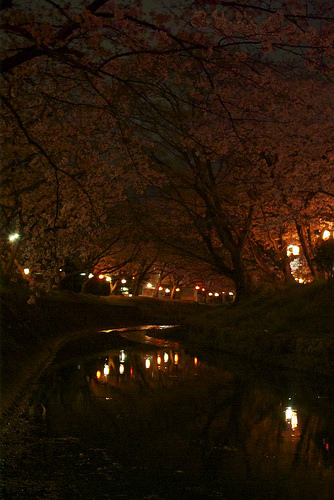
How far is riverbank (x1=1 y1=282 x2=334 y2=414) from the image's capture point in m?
17.4

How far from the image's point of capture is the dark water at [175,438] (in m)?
6.80

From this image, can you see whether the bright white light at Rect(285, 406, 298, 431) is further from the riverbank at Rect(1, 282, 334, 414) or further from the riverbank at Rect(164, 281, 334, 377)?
the riverbank at Rect(164, 281, 334, 377)

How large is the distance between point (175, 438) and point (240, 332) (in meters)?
15.8

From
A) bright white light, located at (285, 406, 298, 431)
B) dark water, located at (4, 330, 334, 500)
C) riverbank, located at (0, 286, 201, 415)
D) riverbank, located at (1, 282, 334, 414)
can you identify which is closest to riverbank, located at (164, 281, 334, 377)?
riverbank, located at (1, 282, 334, 414)

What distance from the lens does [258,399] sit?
12.9 meters

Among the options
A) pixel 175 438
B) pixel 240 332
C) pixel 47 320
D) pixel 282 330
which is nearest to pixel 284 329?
pixel 282 330

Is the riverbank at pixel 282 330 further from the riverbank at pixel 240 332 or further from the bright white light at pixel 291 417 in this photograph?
the bright white light at pixel 291 417

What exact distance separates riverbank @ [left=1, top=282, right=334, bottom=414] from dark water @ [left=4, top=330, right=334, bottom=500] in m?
1.31

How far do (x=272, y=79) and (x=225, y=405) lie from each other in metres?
16.4

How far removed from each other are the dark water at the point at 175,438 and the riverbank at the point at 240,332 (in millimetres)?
1312

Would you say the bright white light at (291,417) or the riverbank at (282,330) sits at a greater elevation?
the riverbank at (282,330)

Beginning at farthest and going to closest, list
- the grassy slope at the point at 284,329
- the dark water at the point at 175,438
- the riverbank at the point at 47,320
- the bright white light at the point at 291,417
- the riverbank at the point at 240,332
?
the grassy slope at the point at 284,329 → the riverbank at the point at 240,332 → the riverbank at the point at 47,320 → the bright white light at the point at 291,417 → the dark water at the point at 175,438

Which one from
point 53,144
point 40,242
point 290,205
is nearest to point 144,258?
point 290,205

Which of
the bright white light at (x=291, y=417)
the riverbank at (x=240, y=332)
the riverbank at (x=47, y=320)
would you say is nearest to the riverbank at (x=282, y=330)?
the riverbank at (x=240, y=332)
